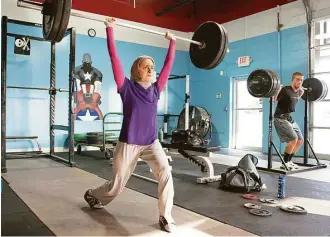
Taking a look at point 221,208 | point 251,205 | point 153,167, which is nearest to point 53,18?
point 153,167

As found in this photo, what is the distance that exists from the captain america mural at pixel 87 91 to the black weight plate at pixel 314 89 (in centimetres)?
438

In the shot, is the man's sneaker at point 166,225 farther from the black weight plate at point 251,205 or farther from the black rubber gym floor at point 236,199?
the black weight plate at point 251,205

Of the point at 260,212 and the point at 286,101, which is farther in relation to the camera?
the point at 286,101

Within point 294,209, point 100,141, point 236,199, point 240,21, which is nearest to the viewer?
point 294,209

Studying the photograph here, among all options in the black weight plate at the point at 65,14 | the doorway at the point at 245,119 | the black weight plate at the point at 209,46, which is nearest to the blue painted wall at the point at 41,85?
the doorway at the point at 245,119

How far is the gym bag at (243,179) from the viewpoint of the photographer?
3.22 meters

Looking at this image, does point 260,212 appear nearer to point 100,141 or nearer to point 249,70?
point 100,141

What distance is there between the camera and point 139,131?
7.06ft

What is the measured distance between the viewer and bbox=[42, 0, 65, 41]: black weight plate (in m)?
2.40

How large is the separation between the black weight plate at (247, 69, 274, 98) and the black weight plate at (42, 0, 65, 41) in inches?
119

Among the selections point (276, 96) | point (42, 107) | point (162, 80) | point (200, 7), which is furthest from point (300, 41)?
point (42, 107)

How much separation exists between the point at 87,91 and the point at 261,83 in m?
4.03

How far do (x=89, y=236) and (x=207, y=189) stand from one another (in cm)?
171

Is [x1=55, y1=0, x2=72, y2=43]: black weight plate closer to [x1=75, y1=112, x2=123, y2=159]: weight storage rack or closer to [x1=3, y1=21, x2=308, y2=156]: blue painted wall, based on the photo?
[x1=75, y1=112, x2=123, y2=159]: weight storage rack
